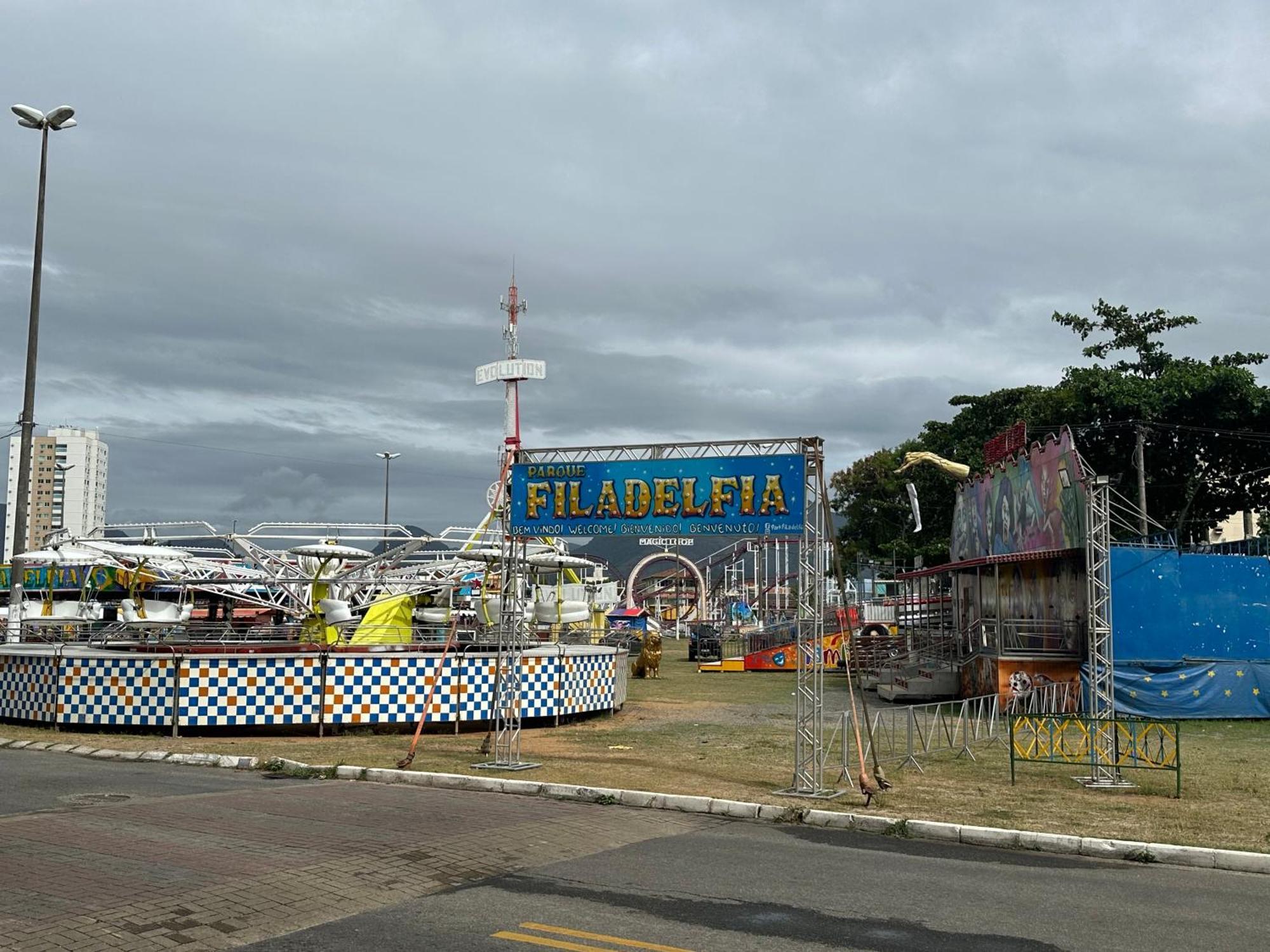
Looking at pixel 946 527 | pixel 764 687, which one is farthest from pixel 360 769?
pixel 946 527

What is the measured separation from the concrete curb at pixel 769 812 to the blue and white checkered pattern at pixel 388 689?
3.29 m

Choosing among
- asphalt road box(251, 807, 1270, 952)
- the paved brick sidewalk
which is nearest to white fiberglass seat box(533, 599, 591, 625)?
the paved brick sidewalk

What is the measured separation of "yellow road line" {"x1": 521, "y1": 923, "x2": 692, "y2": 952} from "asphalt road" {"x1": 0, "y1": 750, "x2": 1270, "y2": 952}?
0.02 metres

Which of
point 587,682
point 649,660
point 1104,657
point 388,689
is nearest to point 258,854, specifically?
point 388,689

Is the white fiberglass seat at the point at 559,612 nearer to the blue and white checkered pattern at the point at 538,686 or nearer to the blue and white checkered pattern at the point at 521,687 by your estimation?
the blue and white checkered pattern at the point at 538,686

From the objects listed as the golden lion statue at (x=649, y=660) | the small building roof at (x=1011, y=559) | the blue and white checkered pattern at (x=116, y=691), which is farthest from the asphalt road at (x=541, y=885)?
the golden lion statue at (x=649, y=660)

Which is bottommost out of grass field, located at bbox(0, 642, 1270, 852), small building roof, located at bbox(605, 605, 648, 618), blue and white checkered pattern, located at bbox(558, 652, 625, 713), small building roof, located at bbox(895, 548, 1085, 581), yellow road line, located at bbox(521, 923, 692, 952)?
grass field, located at bbox(0, 642, 1270, 852)

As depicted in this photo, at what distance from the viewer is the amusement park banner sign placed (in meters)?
14.9

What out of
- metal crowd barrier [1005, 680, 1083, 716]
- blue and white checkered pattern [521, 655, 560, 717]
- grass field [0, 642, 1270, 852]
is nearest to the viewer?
grass field [0, 642, 1270, 852]

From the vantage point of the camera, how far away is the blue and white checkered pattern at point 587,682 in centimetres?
2247

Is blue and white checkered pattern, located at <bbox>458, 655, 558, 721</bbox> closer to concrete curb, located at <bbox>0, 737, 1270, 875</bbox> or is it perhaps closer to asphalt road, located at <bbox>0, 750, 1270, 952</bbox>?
concrete curb, located at <bbox>0, 737, 1270, 875</bbox>

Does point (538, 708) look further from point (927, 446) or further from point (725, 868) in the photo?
point (927, 446)

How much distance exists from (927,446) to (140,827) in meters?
52.6

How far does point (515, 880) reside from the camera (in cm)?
933
